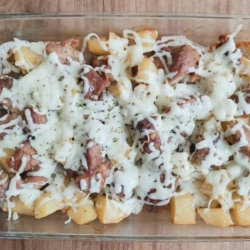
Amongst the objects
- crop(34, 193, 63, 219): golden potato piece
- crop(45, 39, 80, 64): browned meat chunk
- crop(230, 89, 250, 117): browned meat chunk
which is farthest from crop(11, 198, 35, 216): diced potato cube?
crop(230, 89, 250, 117): browned meat chunk

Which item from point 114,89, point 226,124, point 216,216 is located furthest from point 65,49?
point 216,216

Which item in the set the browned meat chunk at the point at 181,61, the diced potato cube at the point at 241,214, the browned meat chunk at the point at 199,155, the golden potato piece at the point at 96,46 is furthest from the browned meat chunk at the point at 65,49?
the diced potato cube at the point at 241,214

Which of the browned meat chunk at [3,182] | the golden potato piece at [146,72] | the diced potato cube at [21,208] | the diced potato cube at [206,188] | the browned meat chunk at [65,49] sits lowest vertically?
the diced potato cube at [21,208]

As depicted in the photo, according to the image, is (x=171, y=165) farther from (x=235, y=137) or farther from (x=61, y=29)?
(x=61, y=29)

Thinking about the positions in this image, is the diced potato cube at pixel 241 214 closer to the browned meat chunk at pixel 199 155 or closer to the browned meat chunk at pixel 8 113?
the browned meat chunk at pixel 199 155

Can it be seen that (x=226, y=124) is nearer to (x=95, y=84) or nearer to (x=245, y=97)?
(x=245, y=97)

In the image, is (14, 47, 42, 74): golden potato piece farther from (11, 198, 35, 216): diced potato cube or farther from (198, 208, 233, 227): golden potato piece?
(198, 208, 233, 227): golden potato piece

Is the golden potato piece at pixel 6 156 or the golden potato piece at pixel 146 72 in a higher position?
the golden potato piece at pixel 146 72
